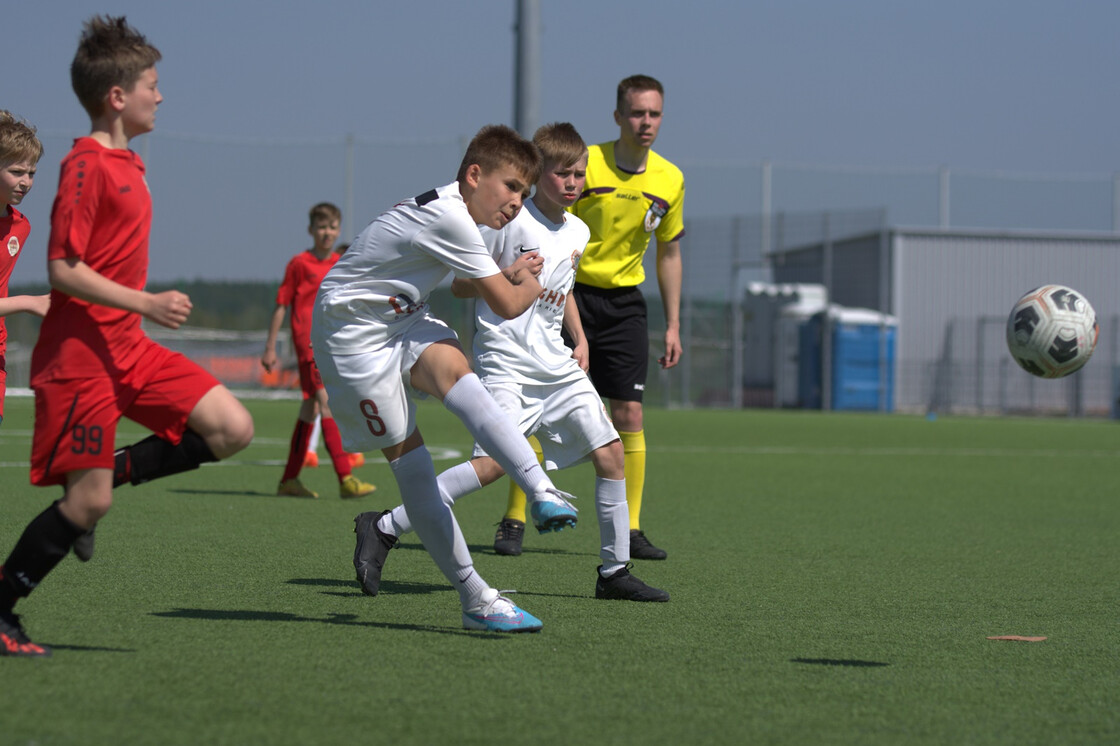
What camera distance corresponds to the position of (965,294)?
30469 millimetres

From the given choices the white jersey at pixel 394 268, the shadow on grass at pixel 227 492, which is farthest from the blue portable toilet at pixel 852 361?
the white jersey at pixel 394 268

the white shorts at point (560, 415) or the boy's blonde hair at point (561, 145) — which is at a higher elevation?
the boy's blonde hair at point (561, 145)

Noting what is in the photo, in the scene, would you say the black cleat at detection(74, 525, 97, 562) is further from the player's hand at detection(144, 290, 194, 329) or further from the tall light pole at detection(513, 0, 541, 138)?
the tall light pole at detection(513, 0, 541, 138)

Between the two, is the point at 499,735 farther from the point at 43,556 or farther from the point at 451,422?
the point at 451,422

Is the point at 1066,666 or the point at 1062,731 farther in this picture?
the point at 1066,666

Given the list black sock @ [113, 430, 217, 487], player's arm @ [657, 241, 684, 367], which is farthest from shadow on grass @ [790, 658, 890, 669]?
player's arm @ [657, 241, 684, 367]

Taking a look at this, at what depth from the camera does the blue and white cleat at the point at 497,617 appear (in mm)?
4176

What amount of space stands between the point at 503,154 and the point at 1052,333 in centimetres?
327

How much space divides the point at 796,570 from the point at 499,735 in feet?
10.3

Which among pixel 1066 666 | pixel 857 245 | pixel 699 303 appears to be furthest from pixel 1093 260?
pixel 1066 666

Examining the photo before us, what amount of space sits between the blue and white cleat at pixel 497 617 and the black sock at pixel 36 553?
1.23 m

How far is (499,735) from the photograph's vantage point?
2.93 meters

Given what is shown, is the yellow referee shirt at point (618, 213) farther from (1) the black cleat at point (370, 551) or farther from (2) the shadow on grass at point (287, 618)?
(2) the shadow on grass at point (287, 618)

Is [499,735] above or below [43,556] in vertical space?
below
